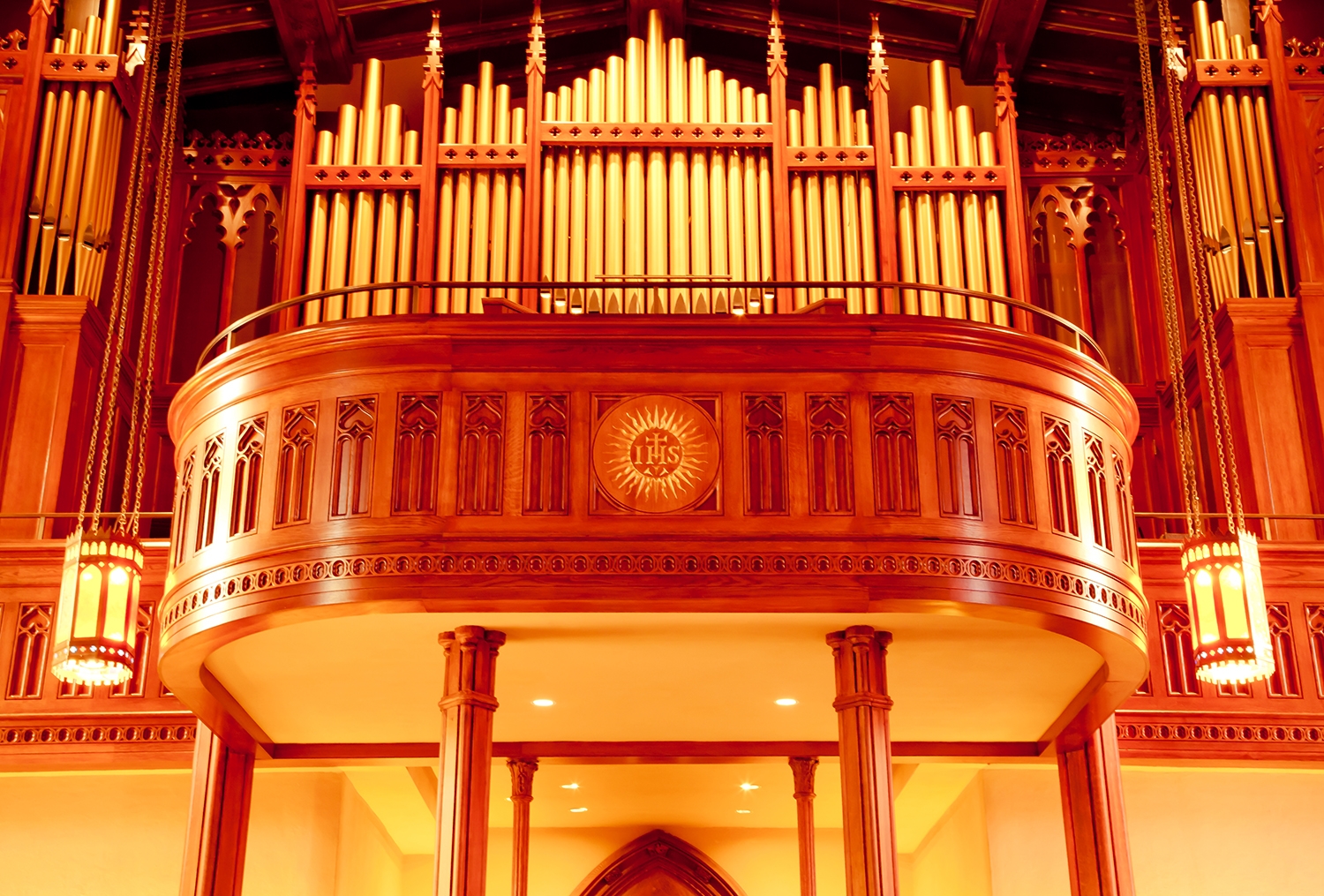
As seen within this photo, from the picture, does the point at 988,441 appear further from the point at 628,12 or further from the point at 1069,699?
the point at 628,12

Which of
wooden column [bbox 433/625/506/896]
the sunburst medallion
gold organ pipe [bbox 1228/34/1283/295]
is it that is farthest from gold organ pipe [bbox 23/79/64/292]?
gold organ pipe [bbox 1228/34/1283/295]

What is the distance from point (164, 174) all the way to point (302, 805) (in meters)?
5.60

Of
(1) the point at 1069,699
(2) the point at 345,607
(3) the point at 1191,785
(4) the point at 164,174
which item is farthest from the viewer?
(4) the point at 164,174

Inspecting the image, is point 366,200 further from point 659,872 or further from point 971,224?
point 659,872

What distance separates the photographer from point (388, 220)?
14.1 metres

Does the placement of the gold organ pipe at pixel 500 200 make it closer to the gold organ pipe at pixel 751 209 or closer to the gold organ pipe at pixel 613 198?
the gold organ pipe at pixel 613 198

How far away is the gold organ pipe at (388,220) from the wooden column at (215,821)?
4202 millimetres

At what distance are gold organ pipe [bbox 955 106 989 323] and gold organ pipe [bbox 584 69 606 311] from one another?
10.6 feet

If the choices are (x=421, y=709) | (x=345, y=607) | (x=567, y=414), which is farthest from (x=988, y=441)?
(x=421, y=709)

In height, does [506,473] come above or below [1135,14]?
below

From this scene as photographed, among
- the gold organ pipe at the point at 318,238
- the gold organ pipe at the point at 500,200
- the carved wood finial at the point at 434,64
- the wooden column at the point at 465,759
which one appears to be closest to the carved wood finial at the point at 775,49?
the gold organ pipe at the point at 500,200

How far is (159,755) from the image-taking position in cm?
1125

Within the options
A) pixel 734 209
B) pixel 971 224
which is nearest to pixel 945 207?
pixel 971 224

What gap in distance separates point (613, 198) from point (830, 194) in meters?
1.94
